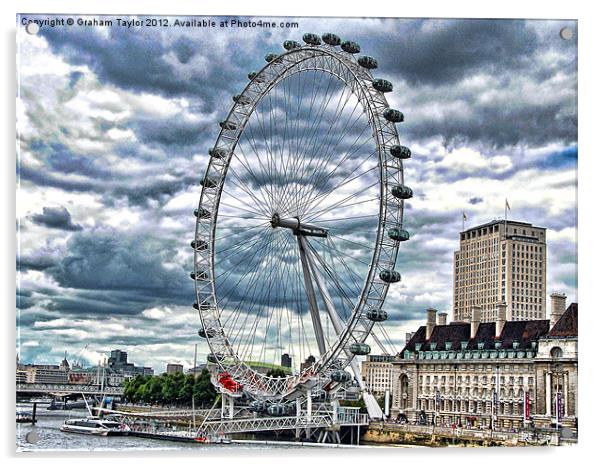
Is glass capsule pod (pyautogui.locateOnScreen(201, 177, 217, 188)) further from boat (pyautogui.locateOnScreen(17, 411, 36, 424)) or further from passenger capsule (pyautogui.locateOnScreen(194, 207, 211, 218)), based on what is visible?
boat (pyautogui.locateOnScreen(17, 411, 36, 424))

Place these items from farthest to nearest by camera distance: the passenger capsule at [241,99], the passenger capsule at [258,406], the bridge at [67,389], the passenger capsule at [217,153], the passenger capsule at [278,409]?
the passenger capsule at [258,406], the passenger capsule at [278,409], the passenger capsule at [217,153], the passenger capsule at [241,99], the bridge at [67,389]

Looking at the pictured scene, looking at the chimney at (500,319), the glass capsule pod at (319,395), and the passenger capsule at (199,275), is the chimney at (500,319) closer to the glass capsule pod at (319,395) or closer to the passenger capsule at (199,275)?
the glass capsule pod at (319,395)

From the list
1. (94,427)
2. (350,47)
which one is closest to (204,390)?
(94,427)

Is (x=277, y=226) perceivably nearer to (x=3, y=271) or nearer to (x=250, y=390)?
(x=250, y=390)

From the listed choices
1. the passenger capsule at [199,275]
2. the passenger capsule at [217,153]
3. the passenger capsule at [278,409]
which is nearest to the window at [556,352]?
the passenger capsule at [278,409]

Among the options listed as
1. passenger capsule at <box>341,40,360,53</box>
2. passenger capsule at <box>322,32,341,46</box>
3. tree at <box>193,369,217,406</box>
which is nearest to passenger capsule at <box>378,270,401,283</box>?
passenger capsule at <box>341,40,360,53</box>
